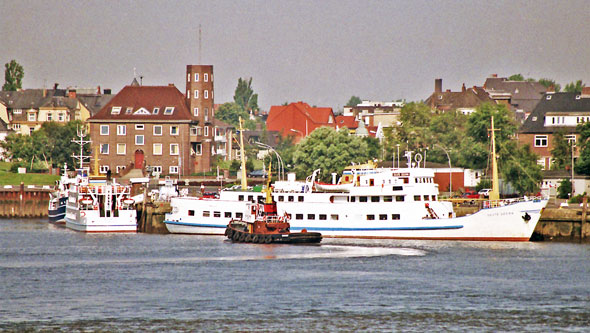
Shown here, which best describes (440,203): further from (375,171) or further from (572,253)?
(572,253)

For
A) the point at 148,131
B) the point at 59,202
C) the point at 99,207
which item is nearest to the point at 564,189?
the point at 99,207

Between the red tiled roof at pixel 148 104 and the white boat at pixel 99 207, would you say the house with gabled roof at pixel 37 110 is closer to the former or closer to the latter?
the red tiled roof at pixel 148 104

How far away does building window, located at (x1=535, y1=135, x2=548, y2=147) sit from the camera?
13925 cm

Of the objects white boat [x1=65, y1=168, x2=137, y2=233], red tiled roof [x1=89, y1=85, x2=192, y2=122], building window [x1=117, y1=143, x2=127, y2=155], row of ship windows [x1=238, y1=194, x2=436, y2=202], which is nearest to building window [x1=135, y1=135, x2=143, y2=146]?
building window [x1=117, y1=143, x2=127, y2=155]

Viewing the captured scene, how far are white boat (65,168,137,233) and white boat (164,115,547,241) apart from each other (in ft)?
33.6

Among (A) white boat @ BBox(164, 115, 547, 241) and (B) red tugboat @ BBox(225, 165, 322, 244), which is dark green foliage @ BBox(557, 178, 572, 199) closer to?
(A) white boat @ BBox(164, 115, 547, 241)

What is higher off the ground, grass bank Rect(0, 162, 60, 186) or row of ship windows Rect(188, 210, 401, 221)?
grass bank Rect(0, 162, 60, 186)

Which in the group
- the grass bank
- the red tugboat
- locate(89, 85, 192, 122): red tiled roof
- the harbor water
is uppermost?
locate(89, 85, 192, 122): red tiled roof

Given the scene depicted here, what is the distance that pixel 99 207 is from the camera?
343 feet

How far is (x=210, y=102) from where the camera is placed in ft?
496

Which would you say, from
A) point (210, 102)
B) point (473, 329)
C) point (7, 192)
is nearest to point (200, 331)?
point (473, 329)

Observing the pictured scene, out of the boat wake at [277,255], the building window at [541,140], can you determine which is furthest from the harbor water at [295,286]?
the building window at [541,140]

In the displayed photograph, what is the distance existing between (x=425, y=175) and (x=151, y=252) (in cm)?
2524

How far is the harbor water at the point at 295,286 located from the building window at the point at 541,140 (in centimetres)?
5543
